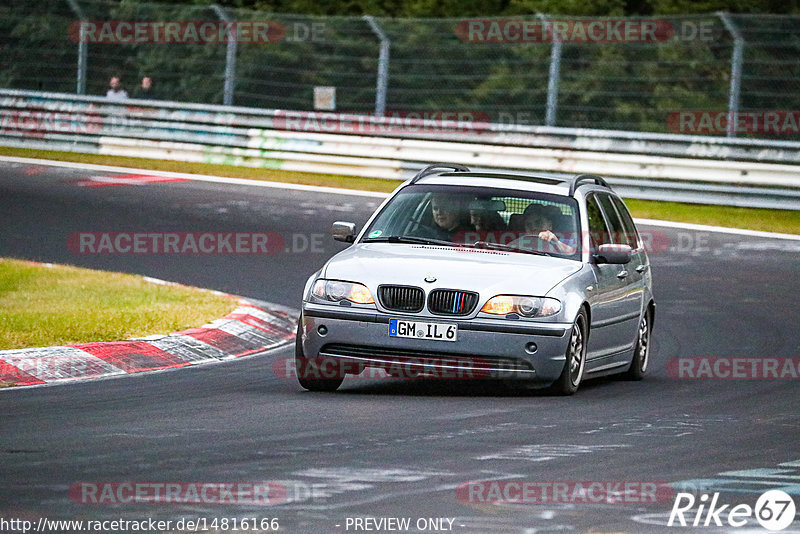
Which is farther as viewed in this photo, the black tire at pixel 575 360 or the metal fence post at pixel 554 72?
the metal fence post at pixel 554 72

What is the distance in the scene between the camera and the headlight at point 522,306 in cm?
977

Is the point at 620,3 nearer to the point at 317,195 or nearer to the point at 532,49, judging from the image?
the point at 532,49

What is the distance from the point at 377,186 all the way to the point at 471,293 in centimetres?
1532

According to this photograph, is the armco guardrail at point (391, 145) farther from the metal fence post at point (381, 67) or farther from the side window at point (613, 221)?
the side window at point (613, 221)

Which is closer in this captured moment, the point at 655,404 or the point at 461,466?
the point at 461,466

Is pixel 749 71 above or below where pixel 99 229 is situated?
above

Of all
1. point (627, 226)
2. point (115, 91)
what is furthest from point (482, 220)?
point (115, 91)

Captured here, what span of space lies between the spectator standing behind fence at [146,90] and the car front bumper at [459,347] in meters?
19.4

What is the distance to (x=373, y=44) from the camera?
2603 centimetres

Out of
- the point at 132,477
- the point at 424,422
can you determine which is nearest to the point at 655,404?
the point at 424,422

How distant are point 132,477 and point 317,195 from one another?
16.9 metres

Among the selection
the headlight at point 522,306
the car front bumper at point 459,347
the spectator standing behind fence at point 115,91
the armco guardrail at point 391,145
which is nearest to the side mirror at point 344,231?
the car front bumper at point 459,347

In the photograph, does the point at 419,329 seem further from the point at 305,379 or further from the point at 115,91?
the point at 115,91

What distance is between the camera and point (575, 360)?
10.2m
